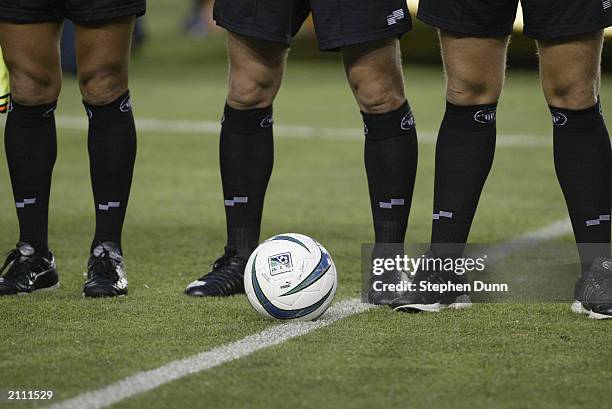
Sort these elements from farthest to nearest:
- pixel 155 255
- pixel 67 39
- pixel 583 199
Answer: pixel 67 39 → pixel 155 255 → pixel 583 199

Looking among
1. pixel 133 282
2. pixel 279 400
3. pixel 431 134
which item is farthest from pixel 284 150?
pixel 279 400

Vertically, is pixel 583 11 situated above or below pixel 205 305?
above

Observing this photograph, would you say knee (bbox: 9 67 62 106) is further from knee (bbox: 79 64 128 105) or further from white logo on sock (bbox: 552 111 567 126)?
white logo on sock (bbox: 552 111 567 126)

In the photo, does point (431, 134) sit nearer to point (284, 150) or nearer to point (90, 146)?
point (284, 150)

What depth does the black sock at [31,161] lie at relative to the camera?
173 inches

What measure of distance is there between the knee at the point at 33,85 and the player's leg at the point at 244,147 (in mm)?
646

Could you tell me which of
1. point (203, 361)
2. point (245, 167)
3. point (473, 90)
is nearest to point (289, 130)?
point (245, 167)

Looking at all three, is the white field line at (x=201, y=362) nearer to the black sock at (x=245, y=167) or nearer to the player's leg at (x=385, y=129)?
the player's leg at (x=385, y=129)

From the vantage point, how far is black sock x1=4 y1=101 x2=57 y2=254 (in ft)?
14.4

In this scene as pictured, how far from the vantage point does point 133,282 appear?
459 cm

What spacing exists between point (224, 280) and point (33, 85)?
1.00 meters

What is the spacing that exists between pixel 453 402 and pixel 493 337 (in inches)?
28.0

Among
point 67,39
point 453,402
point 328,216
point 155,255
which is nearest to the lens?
point 453,402


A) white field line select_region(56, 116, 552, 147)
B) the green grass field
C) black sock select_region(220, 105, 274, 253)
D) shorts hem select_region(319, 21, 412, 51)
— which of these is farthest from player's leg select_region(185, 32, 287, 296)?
white field line select_region(56, 116, 552, 147)
